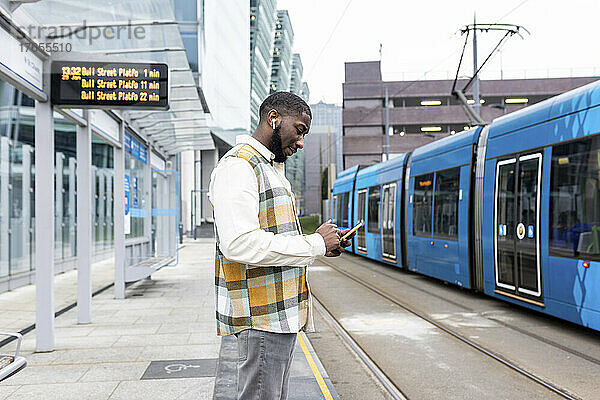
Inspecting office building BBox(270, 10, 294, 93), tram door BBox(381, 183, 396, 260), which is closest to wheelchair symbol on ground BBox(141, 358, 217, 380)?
tram door BBox(381, 183, 396, 260)

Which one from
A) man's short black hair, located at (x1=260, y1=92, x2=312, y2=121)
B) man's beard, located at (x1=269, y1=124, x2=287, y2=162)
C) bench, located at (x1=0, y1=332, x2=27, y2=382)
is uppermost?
man's short black hair, located at (x1=260, y1=92, x2=312, y2=121)

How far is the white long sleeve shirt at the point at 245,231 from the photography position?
238 cm

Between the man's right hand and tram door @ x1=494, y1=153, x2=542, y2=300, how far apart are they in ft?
21.4

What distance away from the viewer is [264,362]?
8.39ft

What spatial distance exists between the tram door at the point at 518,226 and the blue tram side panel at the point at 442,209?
1414 millimetres

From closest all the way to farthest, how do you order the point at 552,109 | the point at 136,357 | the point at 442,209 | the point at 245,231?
the point at 245,231
the point at 136,357
the point at 552,109
the point at 442,209

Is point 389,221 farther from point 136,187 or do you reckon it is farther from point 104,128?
point 104,128

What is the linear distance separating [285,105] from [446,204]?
1018 cm

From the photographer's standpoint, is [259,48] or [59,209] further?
[259,48]

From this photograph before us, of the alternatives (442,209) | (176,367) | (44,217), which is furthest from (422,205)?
(44,217)

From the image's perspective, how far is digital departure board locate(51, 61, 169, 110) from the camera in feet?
22.8

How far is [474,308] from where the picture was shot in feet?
34.1

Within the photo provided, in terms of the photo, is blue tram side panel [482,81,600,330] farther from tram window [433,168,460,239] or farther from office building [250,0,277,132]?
office building [250,0,277,132]

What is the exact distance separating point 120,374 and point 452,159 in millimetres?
7974
